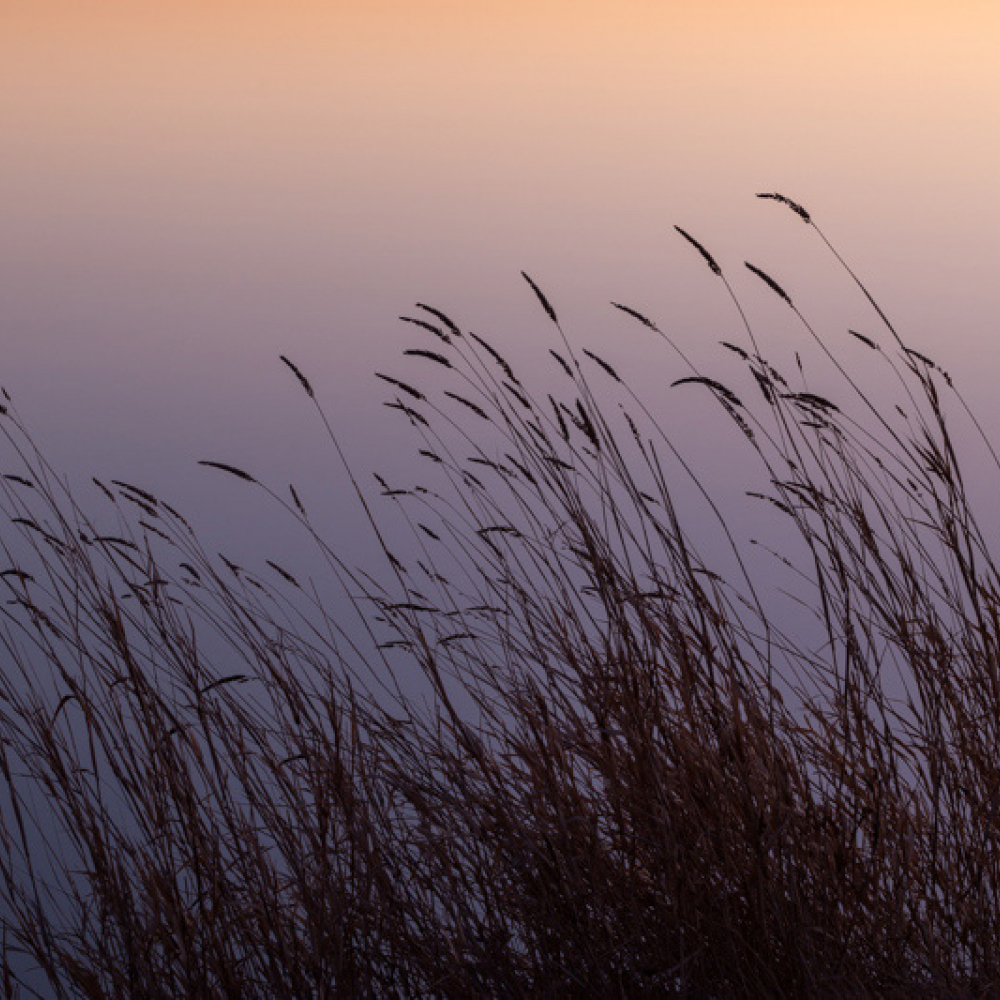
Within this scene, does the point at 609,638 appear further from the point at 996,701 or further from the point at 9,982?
the point at 9,982

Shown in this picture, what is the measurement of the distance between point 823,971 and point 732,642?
421 mm

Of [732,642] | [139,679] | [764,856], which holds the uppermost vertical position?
[139,679]

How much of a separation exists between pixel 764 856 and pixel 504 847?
34 cm

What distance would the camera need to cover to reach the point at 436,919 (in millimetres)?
2174

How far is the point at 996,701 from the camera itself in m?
2.18

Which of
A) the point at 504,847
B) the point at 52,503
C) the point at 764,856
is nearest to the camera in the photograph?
the point at 764,856

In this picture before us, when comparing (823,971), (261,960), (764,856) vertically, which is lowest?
(823,971)

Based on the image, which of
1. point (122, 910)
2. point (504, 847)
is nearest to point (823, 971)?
point (504, 847)

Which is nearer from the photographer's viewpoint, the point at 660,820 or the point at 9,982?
the point at 660,820

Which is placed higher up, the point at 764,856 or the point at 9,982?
the point at 9,982

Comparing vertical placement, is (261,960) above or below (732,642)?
below

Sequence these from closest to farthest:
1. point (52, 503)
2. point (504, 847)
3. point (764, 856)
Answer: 1. point (764, 856)
2. point (504, 847)
3. point (52, 503)

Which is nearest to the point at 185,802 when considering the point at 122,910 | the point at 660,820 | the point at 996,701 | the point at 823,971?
the point at 122,910

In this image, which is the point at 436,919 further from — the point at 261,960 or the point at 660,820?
the point at 660,820
